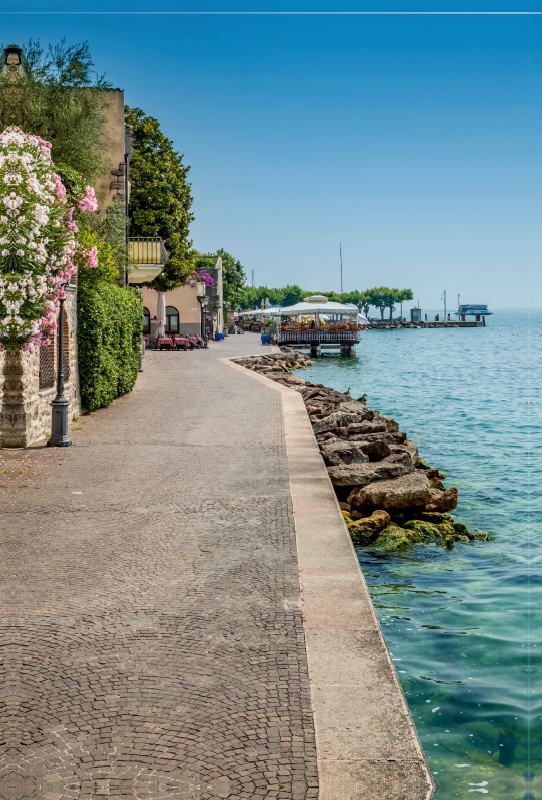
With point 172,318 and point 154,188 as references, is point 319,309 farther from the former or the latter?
point 154,188

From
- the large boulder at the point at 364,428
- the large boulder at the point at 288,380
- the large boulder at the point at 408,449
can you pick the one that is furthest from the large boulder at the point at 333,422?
the large boulder at the point at 288,380

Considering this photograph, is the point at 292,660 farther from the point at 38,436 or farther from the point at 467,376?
the point at 467,376

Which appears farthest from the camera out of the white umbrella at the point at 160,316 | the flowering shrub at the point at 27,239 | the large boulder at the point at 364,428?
the white umbrella at the point at 160,316

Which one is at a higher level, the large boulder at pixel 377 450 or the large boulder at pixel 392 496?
the large boulder at pixel 377 450

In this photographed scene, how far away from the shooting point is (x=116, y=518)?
383 inches

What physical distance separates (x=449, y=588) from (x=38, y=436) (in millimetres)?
8495

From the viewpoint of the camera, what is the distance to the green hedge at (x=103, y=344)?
18781mm

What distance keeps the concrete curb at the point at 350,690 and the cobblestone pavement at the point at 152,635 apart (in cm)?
12

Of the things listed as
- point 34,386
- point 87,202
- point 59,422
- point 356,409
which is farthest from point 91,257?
point 356,409

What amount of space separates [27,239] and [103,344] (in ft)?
22.7

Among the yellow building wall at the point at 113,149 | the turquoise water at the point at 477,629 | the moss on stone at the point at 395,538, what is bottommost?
the turquoise water at the point at 477,629

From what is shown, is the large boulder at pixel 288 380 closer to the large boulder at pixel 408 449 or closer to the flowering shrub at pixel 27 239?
the large boulder at pixel 408 449

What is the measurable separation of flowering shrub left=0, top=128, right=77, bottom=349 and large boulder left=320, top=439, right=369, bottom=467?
17.6 feet

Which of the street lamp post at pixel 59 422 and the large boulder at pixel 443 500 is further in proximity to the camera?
the street lamp post at pixel 59 422
